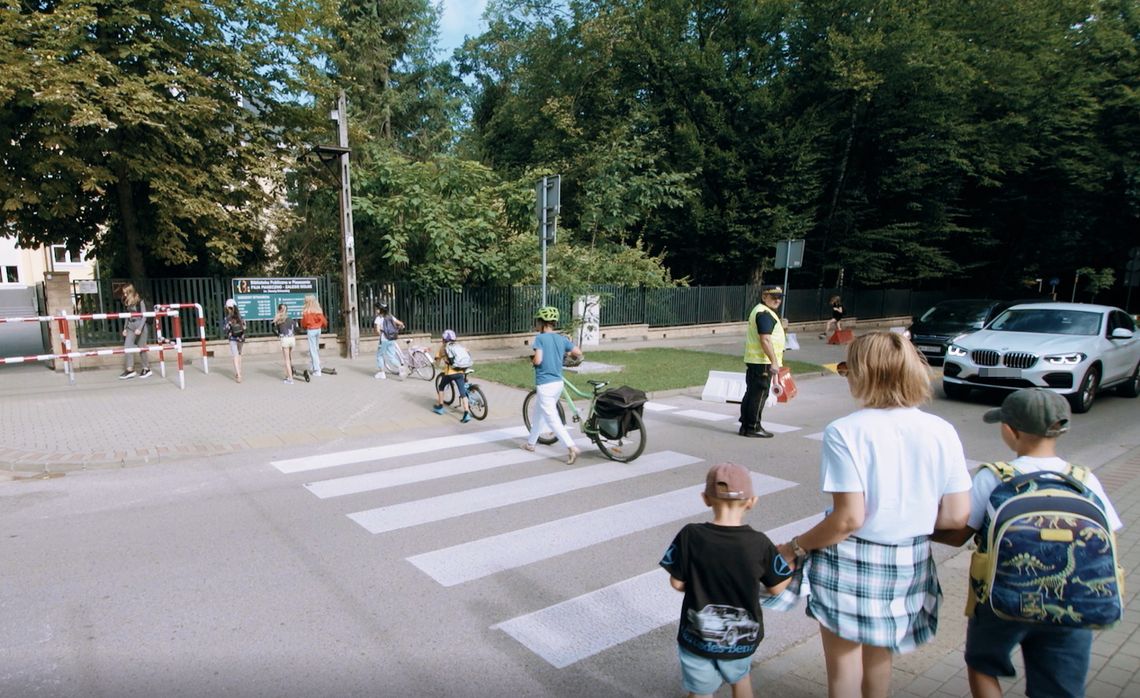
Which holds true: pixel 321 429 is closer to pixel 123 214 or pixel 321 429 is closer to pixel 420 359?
pixel 420 359

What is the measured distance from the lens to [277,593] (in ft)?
13.5

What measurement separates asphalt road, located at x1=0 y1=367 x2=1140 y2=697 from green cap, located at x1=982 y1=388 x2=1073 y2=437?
75.4 inches

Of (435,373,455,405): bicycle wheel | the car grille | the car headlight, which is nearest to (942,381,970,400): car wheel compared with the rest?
the car grille

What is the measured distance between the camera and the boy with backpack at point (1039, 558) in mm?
1996

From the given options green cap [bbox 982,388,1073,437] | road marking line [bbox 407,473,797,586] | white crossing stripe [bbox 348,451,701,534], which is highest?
green cap [bbox 982,388,1073,437]

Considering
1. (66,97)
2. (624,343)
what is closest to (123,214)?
(66,97)

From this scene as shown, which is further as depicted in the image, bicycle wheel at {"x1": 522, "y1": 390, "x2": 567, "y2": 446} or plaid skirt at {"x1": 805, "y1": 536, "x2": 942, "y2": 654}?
bicycle wheel at {"x1": 522, "y1": 390, "x2": 567, "y2": 446}

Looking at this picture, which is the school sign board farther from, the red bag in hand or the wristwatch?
the wristwatch

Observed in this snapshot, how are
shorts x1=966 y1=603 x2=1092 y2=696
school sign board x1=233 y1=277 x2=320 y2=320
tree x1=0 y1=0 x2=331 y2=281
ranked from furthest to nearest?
school sign board x1=233 y1=277 x2=320 y2=320
tree x1=0 y1=0 x2=331 y2=281
shorts x1=966 y1=603 x2=1092 y2=696

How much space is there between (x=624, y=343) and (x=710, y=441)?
12.0 metres

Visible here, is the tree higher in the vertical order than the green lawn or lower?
higher

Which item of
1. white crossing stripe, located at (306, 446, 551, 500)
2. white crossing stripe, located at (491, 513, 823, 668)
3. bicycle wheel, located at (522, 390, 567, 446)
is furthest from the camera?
bicycle wheel, located at (522, 390, 567, 446)

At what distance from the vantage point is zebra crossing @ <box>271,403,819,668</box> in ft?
12.3

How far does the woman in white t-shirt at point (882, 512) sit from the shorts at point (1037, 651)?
0.18m
